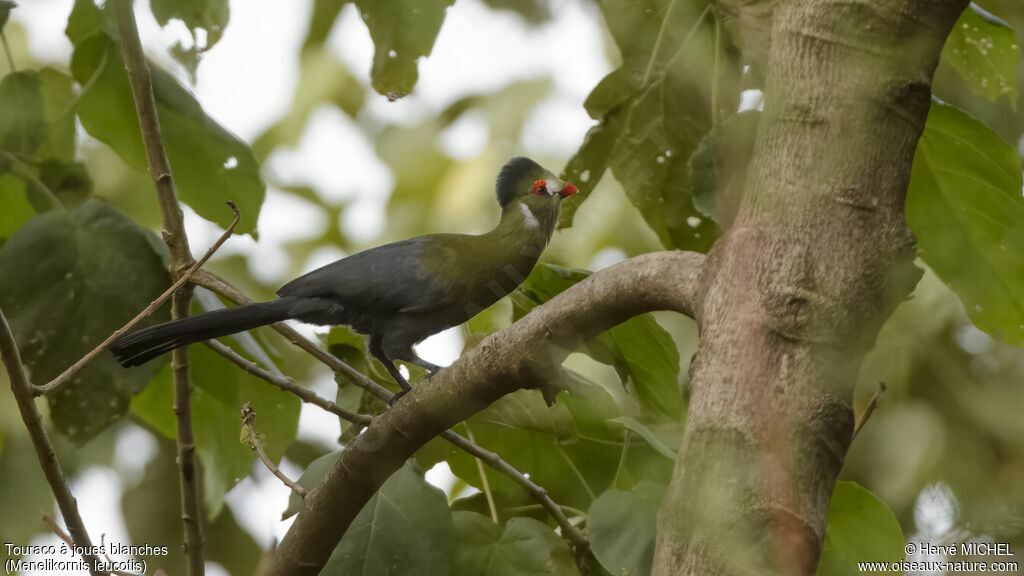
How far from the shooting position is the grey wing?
5.65 feet

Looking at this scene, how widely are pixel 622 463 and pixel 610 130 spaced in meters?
0.59

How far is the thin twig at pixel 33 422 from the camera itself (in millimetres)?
1192

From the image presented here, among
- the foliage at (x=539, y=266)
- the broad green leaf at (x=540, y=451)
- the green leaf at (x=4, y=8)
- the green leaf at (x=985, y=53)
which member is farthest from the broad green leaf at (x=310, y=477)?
the green leaf at (x=985, y=53)

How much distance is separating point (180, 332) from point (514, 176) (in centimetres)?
68

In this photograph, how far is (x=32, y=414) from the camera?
1.20 meters

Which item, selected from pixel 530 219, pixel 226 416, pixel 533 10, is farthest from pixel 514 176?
pixel 226 416

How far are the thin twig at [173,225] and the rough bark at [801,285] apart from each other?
Answer: 0.94 m

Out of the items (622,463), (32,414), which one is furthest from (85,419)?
(622,463)

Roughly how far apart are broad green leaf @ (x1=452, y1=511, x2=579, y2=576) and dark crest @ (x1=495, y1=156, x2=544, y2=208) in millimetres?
586

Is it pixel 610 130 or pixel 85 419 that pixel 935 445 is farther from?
pixel 85 419

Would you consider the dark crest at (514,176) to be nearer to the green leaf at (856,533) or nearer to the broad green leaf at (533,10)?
the broad green leaf at (533,10)

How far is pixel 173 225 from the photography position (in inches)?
64.9

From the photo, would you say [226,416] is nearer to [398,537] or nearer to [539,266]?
[398,537]

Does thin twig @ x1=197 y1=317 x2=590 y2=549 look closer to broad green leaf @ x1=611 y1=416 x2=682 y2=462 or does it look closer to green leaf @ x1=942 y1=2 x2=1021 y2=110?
broad green leaf @ x1=611 y1=416 x2=682 y2=462
